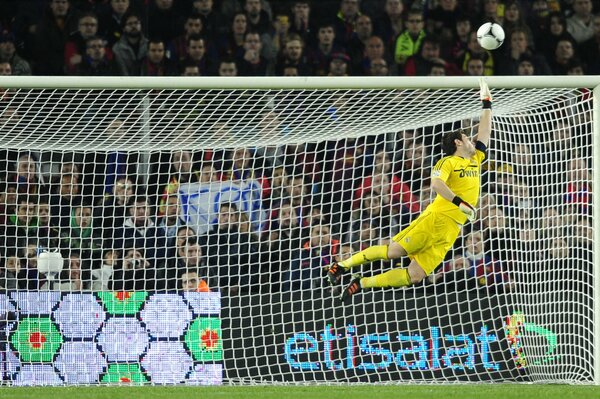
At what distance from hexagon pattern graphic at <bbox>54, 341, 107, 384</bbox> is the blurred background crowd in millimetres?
3974

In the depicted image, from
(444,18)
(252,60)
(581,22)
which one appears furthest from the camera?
(581,22)

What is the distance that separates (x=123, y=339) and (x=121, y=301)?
328mm

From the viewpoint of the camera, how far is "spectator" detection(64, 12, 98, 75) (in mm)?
13083

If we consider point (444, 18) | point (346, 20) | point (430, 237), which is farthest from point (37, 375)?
point (444, 18)

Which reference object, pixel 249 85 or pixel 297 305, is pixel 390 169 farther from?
pixel 249 85

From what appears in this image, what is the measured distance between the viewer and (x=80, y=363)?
9.80 metres

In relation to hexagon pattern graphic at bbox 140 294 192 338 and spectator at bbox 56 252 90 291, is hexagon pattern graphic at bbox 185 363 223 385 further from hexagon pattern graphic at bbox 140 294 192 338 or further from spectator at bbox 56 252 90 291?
spectator at bbox 56 252 90 291

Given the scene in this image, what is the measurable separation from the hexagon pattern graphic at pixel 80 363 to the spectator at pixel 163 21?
488 cm

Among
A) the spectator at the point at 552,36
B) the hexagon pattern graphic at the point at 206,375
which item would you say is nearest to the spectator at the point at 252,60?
the spectator at the point at 552,36

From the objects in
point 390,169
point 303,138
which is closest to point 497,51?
point 390,169

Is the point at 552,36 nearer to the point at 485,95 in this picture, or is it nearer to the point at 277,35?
the point at 277,35

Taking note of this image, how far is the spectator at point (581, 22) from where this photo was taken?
14445 mm

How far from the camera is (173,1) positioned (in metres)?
13.8

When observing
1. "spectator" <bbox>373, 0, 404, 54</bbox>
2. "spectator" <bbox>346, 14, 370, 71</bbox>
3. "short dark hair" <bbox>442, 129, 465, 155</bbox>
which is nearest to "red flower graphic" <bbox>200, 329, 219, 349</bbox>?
"short dark hair" <bbox>442, 129, 465, 155</bbox>
